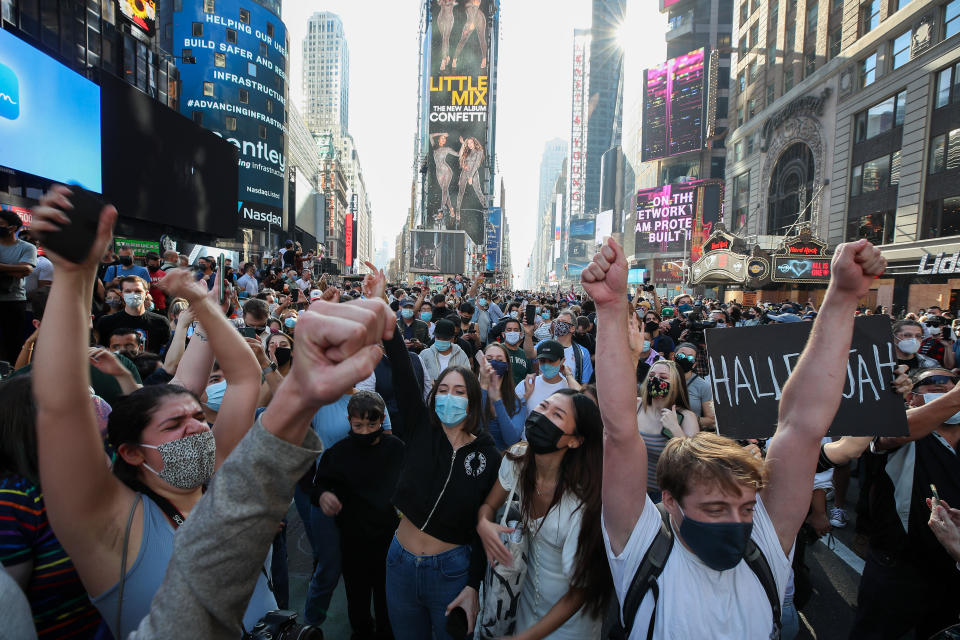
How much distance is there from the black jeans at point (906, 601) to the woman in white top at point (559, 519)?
1.84m

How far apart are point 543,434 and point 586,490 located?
13.4 inches

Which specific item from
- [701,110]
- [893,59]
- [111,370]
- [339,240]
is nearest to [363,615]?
[111,370]

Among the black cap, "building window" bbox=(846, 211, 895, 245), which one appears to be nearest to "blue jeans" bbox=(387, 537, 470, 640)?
the black cap

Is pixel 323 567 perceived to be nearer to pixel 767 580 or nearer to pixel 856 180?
pixel 767 580

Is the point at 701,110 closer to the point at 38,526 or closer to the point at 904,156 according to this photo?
the point at 904,156

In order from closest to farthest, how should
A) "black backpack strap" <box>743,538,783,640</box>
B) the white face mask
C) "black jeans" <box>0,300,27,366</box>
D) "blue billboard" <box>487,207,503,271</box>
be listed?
"black backpack strap" <box>743,538,783,640</box> → "black jeans" <box>0,300,27,366</box> → the white face mask → "blue billboard" <box>487,207,503,271</box>

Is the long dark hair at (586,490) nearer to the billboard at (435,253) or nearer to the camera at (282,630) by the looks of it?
the camera at (282,630)

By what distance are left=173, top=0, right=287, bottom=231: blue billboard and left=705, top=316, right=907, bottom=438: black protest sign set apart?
144ft

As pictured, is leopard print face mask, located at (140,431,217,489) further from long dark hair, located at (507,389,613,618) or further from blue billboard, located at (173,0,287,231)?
blue billboard, located at (173,0,287,231)

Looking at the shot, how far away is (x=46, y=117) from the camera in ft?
41.4

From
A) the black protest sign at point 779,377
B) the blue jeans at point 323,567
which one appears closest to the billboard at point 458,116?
the blue jeans at point 323,567

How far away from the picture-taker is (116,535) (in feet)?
4.87

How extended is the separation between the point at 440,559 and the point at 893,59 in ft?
125

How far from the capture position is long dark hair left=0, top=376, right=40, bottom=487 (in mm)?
1686
